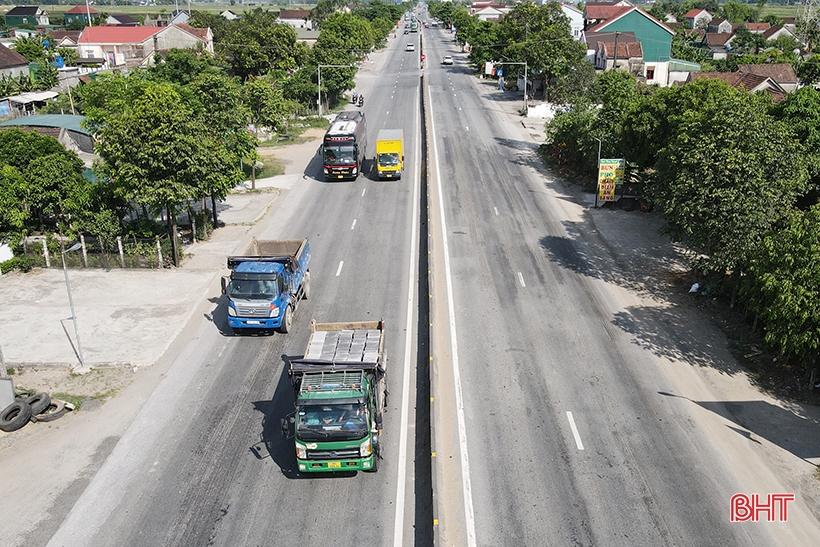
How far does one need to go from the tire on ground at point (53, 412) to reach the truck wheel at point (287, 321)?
25.7ft

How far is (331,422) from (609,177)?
96.3ft

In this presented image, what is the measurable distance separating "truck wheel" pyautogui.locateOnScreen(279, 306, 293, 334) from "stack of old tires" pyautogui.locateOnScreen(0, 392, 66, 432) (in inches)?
310

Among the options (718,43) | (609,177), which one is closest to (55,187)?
(609,177)

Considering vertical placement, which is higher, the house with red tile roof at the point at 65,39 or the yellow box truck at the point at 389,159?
the house with red tile roof at the point at 65,39

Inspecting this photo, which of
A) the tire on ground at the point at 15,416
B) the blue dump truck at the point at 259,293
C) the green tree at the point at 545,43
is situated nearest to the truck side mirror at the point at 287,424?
the blue dump truck at the point at 259,293

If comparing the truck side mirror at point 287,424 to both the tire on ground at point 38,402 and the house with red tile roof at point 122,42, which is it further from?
the house with red tile roof at point 122,42

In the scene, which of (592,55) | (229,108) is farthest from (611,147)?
(592,55)

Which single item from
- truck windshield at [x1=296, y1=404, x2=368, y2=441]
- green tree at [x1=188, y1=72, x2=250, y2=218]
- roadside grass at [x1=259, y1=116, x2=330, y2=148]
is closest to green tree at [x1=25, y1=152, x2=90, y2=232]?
green tree at [x1=188, y1=72, x2=250, y2=218]

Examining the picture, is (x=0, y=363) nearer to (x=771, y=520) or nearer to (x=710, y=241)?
(x=771, y=520)

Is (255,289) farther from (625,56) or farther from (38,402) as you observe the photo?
(625,56)

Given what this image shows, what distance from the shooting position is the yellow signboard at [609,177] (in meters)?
39.9

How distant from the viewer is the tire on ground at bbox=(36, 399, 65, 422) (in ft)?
66.6

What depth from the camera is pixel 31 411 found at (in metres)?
20.2

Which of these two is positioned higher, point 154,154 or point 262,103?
point 262,103
